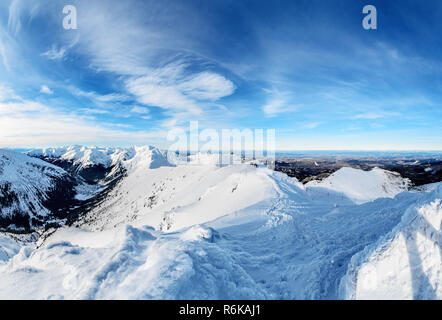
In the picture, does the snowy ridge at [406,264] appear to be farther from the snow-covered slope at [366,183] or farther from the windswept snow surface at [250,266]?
the snow-covered slope at [366,183]

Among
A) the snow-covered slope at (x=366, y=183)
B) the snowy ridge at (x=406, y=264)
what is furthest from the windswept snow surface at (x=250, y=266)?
the snow-covered slope at (x=366, y=183)

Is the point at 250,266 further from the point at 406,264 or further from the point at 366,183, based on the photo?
the point at 366,183

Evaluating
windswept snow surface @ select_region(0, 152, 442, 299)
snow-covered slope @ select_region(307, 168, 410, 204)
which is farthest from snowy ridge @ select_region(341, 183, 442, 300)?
snow-covered slope @ select_region(307, 168, 410, 204)

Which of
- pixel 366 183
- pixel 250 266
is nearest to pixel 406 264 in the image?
pixel 250 266

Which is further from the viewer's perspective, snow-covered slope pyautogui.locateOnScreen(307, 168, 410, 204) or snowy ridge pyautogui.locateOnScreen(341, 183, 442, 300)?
snow-covered slope pyautogui.locateOnScreen(307, 168, 410, 204)

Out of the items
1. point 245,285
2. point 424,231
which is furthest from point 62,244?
point 424,231

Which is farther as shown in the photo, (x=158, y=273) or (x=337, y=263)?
(x=337, y=263)

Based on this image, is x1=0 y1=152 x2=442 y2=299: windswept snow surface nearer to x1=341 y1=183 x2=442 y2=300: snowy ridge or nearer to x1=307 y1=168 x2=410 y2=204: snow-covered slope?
x1=341 y1=183 x2=442 y2=300: snowy ridge
